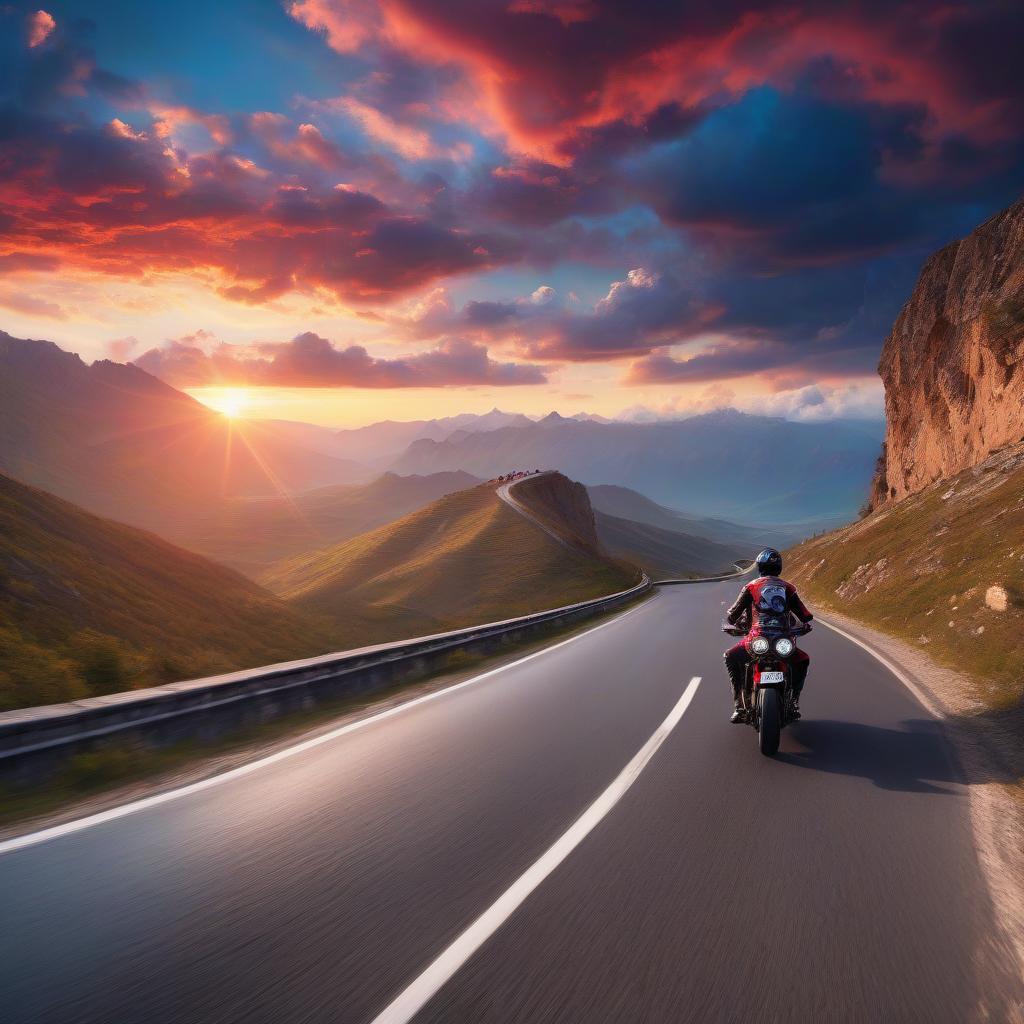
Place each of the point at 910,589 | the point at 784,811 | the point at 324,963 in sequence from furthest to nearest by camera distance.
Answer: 1. the point at 910,589
2. the point at 784,811
3. the point at 324,963

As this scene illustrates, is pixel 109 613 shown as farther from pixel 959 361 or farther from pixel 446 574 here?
pixel 446 574

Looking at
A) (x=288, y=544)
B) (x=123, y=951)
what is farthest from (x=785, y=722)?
(x=288, y=544)

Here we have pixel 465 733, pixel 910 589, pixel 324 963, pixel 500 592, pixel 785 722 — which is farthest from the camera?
pixel 500 592

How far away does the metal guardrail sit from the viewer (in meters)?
6.57

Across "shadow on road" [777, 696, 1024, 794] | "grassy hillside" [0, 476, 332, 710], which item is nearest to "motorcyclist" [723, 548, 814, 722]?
"shadow on road" [777, 696, 1024, 794]

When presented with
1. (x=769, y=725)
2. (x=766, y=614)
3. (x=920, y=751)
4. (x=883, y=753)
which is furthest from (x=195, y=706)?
(x=920, y=751)

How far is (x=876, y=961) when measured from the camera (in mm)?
3459

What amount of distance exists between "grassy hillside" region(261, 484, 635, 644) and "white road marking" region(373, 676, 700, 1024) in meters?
34.2

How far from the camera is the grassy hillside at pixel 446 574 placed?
168 feet

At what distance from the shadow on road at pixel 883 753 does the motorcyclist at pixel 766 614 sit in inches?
20.9

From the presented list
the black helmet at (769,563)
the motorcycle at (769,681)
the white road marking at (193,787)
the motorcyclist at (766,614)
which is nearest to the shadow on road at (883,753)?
the motorcycle at (769,681)

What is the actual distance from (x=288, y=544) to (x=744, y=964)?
18916cm

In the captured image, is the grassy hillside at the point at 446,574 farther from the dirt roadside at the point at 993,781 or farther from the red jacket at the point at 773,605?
the red jacket at the point at 773,605

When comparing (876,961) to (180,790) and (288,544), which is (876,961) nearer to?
(180,790)
